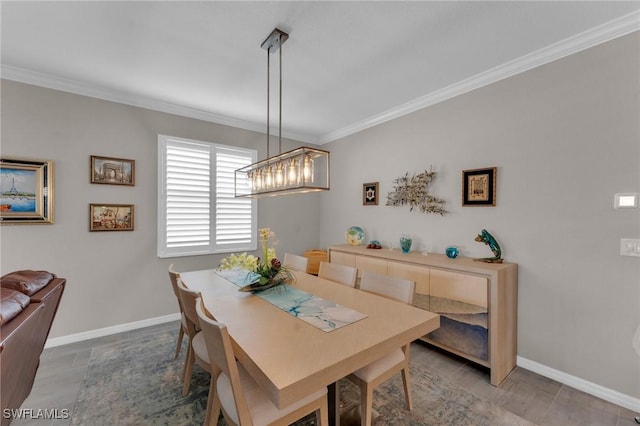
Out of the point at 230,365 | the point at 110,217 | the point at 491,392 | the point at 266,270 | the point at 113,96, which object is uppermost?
the point at 113,96

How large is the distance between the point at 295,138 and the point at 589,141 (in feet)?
11.7

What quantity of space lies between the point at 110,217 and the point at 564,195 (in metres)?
4.50

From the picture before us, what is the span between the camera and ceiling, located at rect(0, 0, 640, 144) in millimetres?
1763

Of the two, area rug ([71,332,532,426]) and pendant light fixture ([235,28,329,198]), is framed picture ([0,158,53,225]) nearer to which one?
area rug ([71,332,532,426])

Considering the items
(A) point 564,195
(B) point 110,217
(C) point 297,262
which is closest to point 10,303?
(B) point 110,217

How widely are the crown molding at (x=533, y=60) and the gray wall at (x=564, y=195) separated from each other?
0.06m

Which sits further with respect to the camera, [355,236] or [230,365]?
[355,236]

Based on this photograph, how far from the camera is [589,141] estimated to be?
2023 mm

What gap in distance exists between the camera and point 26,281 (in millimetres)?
1576

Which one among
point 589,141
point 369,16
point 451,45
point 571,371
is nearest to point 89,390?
point 369,16

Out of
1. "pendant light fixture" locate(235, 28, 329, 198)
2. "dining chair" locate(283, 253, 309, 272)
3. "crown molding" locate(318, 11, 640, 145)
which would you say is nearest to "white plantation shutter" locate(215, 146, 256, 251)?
"dining chair" locate(283, 253, 309, 272)

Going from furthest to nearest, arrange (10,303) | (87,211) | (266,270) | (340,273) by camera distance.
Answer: (87,211), (340,273), (266,270), (10,303)

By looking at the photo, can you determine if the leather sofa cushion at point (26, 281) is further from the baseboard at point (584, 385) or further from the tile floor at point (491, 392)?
the baseboard at point (584, 385)

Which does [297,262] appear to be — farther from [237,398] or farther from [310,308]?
[237,398]
